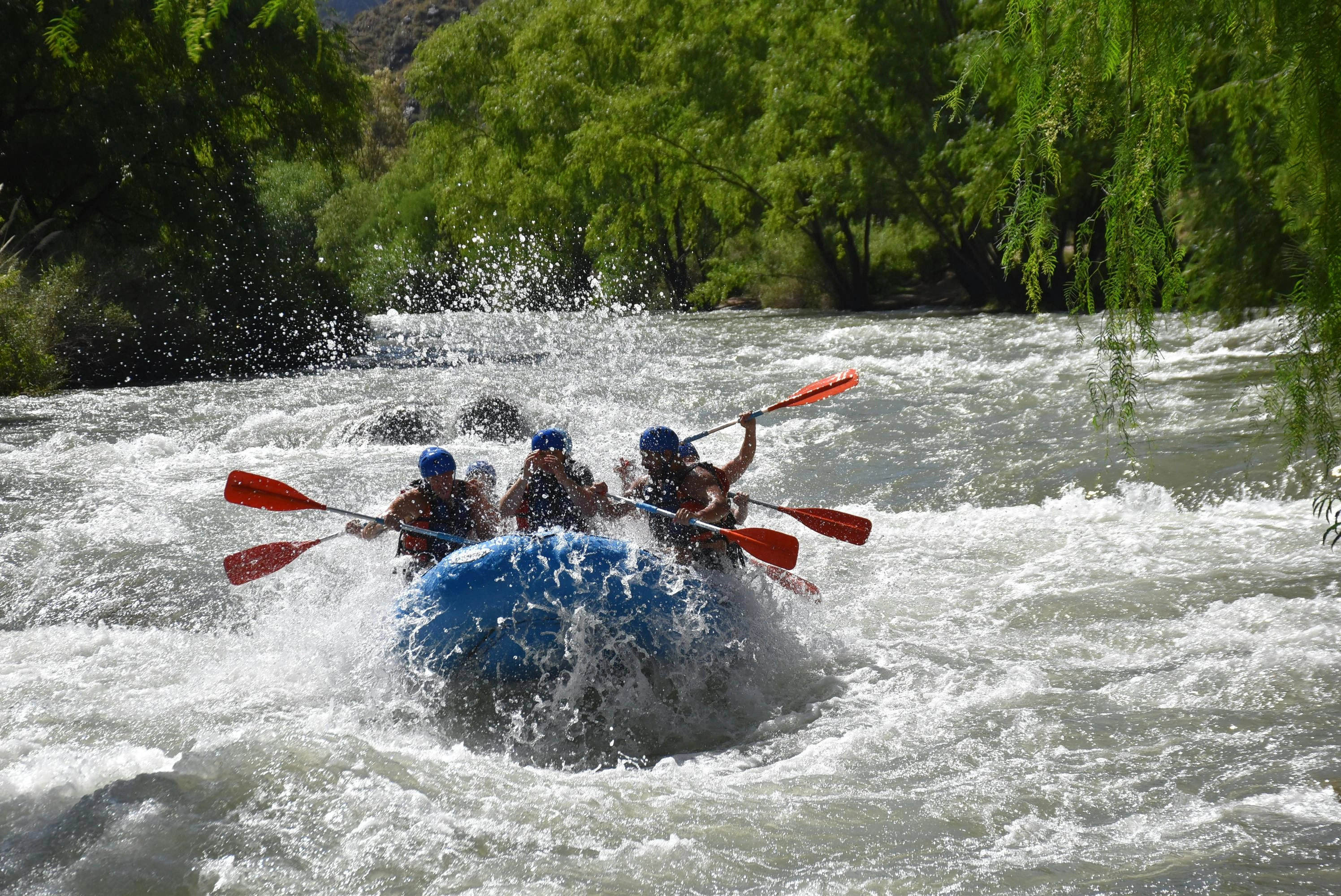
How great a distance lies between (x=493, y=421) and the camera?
427 inches

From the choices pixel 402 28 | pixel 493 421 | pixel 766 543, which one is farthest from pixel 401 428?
pixel 402 28

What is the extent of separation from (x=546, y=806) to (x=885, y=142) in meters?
15.2

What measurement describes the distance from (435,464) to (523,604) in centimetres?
122

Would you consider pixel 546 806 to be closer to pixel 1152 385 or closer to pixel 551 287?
pixel 1152 385

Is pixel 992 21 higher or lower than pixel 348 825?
higher

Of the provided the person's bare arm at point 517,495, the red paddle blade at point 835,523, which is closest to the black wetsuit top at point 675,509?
the red paddle blade at point 835,523

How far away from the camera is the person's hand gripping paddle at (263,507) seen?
5410 millimetres

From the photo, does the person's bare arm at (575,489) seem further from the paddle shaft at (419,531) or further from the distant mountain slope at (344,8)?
the distant mountain slope at (344,8)

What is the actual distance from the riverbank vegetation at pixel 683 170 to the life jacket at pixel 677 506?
1857 millimetres

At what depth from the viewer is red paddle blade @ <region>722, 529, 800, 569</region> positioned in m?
4.93

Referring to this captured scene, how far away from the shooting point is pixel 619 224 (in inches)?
862

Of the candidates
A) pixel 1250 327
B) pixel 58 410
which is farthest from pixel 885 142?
pixel 58 410

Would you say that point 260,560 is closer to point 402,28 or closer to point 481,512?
point 481,512

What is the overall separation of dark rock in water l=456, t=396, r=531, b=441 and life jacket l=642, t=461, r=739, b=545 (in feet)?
17.7
